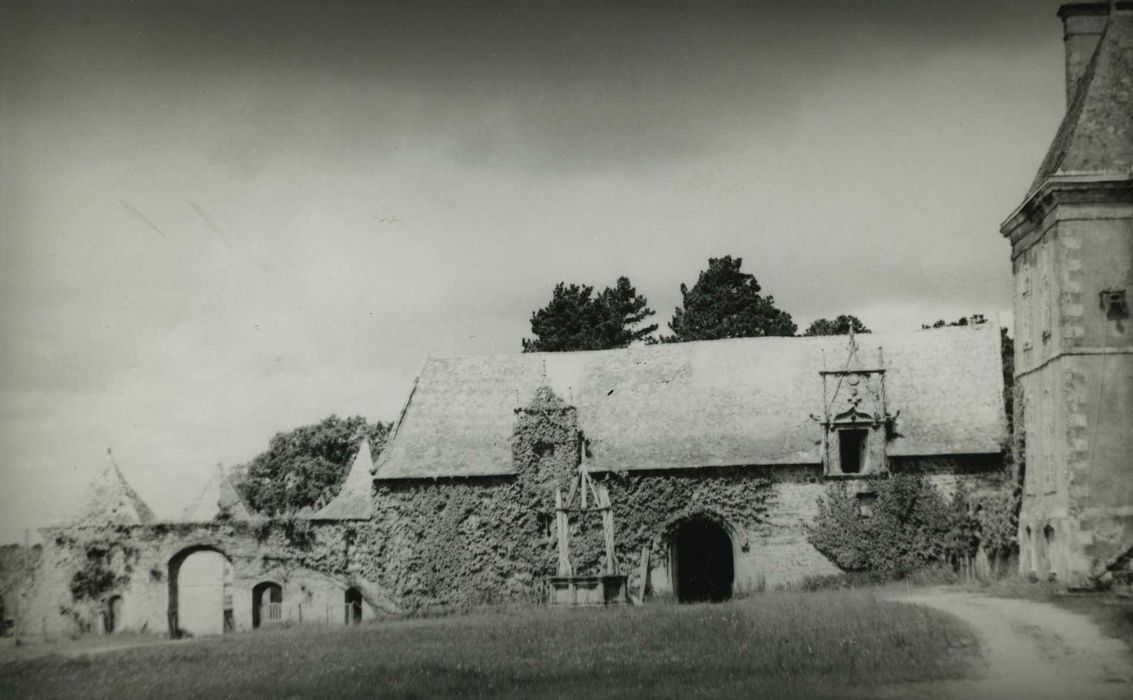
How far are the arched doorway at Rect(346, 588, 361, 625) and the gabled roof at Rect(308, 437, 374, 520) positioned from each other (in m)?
2.38

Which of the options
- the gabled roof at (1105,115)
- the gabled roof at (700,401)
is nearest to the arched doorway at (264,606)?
the gabled roof at (700,401)

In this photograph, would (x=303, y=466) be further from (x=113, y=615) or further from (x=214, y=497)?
(x=113, y=615)

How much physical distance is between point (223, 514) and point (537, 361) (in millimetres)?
10605

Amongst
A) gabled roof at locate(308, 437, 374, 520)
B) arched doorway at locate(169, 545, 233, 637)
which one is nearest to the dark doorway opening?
gabled roof at locate(308, 437, 374, 520)

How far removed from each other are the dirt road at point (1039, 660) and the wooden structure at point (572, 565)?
8981 millimetres

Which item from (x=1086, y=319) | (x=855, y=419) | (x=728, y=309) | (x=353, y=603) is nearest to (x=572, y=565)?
(x=353, y=603)

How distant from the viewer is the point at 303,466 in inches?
2244

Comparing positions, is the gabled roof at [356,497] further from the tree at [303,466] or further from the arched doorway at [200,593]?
the tree at [303,466]

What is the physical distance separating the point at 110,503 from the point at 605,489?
47.7ft

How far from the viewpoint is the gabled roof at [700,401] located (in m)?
32.4

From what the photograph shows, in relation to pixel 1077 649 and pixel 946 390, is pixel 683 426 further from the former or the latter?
pixel 1077 649

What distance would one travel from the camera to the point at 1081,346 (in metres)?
Answer: 25.7

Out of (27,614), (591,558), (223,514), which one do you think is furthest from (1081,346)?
(27,614)

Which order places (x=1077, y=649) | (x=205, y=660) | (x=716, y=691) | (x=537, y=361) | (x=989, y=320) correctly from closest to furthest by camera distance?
(x=716, y=691) → (x=1077, y=649) → (x=205, y=660) → (x=989, y=320) → (x=537, y=361)
